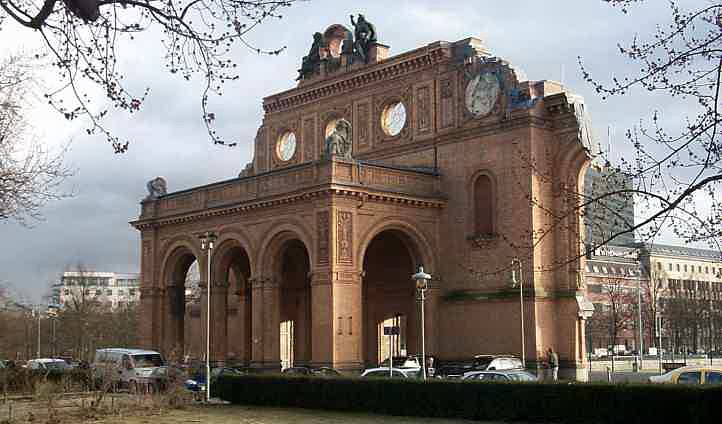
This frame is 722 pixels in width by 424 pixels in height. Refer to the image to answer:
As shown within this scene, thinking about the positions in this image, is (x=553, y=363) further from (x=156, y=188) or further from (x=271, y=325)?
(x=156, y=188)

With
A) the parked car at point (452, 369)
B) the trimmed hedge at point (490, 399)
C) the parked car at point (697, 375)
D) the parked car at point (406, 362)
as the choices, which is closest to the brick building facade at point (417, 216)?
the parked car at point (452, 369)

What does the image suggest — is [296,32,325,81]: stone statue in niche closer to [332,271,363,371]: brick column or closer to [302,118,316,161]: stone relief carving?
[302,118,316,161]: stone relief carving

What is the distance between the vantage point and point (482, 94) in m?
44.9

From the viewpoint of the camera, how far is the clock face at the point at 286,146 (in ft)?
184

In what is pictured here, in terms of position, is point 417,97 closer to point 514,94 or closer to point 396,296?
point 514,94

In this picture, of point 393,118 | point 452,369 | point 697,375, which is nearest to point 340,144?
point 393,118

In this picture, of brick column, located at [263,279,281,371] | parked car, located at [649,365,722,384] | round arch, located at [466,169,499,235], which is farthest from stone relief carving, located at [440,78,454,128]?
parked car, located at [649,365,722,384]

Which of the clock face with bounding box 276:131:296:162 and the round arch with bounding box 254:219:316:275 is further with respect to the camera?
the clock face with bounding box 276:131:296:162

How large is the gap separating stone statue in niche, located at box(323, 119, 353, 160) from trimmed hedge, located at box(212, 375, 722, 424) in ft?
43.7

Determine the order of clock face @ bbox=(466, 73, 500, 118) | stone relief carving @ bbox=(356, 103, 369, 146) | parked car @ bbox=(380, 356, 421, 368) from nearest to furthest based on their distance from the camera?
parked car @ bbox=(380, 356, 421, 368) < clock face @ bbox=(466, 73, 500, 118) < stone relief carving @ bbox=(356, 103, 369, 146)

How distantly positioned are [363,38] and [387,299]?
14265 millimetres

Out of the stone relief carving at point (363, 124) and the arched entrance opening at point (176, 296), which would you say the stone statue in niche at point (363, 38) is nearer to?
the stone relief carving at point (363, 124)

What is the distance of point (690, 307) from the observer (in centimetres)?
9469

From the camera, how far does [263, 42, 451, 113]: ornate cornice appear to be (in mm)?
47062
